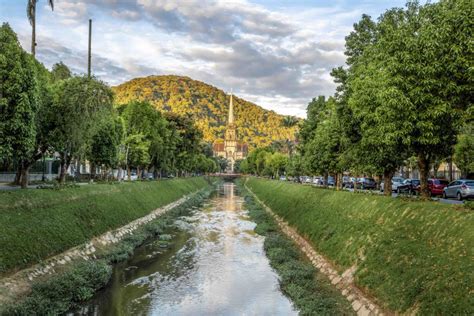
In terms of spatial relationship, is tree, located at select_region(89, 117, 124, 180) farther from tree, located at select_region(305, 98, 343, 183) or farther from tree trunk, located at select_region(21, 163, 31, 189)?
Answer: tree, located at select_region(305, 98, 343, 183)

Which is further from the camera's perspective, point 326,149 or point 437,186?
point 326,149

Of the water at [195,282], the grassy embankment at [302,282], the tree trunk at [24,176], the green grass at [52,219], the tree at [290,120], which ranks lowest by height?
the water at [195,282]

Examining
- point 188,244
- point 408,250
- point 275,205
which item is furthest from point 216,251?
point 275,205

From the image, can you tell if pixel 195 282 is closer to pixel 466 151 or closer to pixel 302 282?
pixel 302 282

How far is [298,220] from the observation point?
3844cm

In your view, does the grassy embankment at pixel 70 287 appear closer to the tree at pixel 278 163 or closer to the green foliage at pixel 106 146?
the green foliage at pixel 106 146

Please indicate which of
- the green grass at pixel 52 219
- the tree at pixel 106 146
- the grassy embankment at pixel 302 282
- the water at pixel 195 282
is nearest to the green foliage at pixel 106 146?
the tree at pixel 106 146

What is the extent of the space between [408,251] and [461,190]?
87.0ft

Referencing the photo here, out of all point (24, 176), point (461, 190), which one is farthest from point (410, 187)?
point (24, 176)

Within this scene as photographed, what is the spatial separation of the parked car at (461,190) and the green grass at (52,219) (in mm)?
31157

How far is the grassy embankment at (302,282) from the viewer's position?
17.5 meters

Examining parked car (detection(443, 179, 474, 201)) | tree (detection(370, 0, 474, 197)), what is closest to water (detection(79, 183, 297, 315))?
tree (detection(370, 0, 474, 197))

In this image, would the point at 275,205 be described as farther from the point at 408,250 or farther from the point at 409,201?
the point at 408,250

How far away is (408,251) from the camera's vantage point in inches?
633
